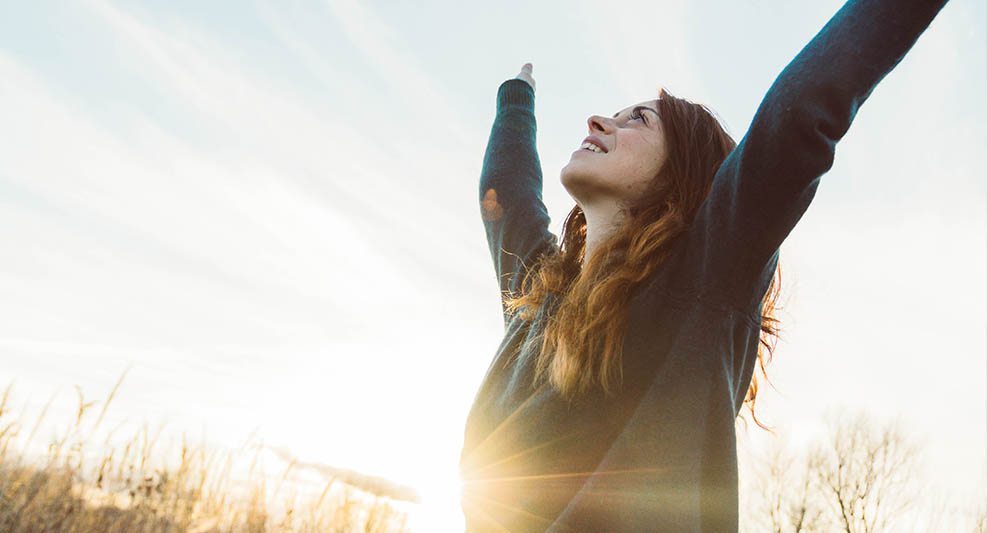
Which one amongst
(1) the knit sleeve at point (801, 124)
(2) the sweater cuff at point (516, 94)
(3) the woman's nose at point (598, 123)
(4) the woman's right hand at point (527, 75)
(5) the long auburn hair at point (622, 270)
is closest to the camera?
(1) the knit sleeve at point (801, 124)

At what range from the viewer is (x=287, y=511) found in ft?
15.6

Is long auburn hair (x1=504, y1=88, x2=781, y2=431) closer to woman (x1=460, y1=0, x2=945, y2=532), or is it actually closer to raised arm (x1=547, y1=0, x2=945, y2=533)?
woman (x1=460, y1=0, x2=945, y2=532)

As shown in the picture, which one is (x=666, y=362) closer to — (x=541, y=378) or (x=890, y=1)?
(x=541, y=378)

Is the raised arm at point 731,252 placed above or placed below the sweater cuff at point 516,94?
below

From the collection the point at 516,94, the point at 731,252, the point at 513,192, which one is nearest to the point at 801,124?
the point at 731,252

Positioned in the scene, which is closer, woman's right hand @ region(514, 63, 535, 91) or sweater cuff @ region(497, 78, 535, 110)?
sweater cuff @ region(497, 78, 535, 110)

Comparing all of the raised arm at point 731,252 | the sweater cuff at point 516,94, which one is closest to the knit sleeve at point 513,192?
the sweater cuff at point 516,94

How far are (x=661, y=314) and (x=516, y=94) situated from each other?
78.3 inches

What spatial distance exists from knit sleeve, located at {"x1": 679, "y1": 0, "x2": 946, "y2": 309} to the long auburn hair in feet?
0.83

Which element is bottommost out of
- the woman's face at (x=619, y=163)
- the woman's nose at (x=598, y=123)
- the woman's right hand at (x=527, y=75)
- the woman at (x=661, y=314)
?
the woman at (x=661, y=314)

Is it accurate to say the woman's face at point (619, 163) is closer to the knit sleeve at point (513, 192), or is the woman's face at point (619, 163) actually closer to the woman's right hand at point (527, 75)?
the knit sleeve at point (513, 192)

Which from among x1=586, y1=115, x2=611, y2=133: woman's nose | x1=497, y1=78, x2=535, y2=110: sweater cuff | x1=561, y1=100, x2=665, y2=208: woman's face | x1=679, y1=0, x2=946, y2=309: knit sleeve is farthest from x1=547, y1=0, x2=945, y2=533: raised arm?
x1=497, y1=78, x2=535, y2=110: sweater cuff

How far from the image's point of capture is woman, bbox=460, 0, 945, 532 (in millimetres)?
1188

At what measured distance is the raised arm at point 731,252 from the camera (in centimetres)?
117
